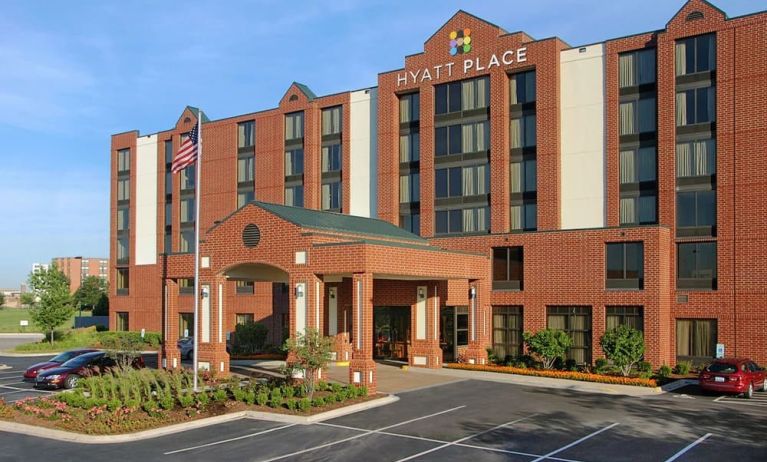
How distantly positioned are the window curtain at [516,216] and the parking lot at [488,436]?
17678mm

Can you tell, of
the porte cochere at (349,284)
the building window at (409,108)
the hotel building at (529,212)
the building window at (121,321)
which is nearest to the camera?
the porte cochere at (349,284)

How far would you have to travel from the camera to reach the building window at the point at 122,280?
68.4m

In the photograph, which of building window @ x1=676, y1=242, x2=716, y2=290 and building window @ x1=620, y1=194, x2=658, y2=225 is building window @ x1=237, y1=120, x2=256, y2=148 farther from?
building window @ x1=676, y1=242, x2=716, y2=290

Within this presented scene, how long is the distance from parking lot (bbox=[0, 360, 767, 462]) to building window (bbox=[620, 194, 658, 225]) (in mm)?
14084

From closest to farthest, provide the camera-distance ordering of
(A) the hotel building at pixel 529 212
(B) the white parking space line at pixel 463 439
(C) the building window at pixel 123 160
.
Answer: (B) the white parking space line at pixel 463 439 → (A) the hotel building at pixel 529 212 → (C) the building window at pixel 123 160

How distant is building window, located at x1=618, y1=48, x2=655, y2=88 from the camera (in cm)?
4056

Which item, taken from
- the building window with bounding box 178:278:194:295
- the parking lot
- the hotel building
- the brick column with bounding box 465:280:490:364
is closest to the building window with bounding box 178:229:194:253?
the building window with bounding box 178:278:194:295

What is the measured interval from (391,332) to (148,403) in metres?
Result: 20.9

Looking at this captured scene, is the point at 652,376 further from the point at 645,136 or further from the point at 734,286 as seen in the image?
the point at 645,136

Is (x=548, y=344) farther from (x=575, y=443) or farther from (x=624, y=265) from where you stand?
(x=575, y=443)

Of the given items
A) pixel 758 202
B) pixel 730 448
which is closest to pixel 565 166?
pixel 758 202

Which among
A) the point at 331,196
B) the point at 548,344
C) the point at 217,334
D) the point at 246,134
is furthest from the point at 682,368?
the point at 246,134

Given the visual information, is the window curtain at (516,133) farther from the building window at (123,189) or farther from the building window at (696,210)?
the building window at (123,189)

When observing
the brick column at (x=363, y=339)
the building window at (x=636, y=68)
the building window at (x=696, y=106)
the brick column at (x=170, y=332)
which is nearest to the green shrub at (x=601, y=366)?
the building window at (x=696, y=106)
